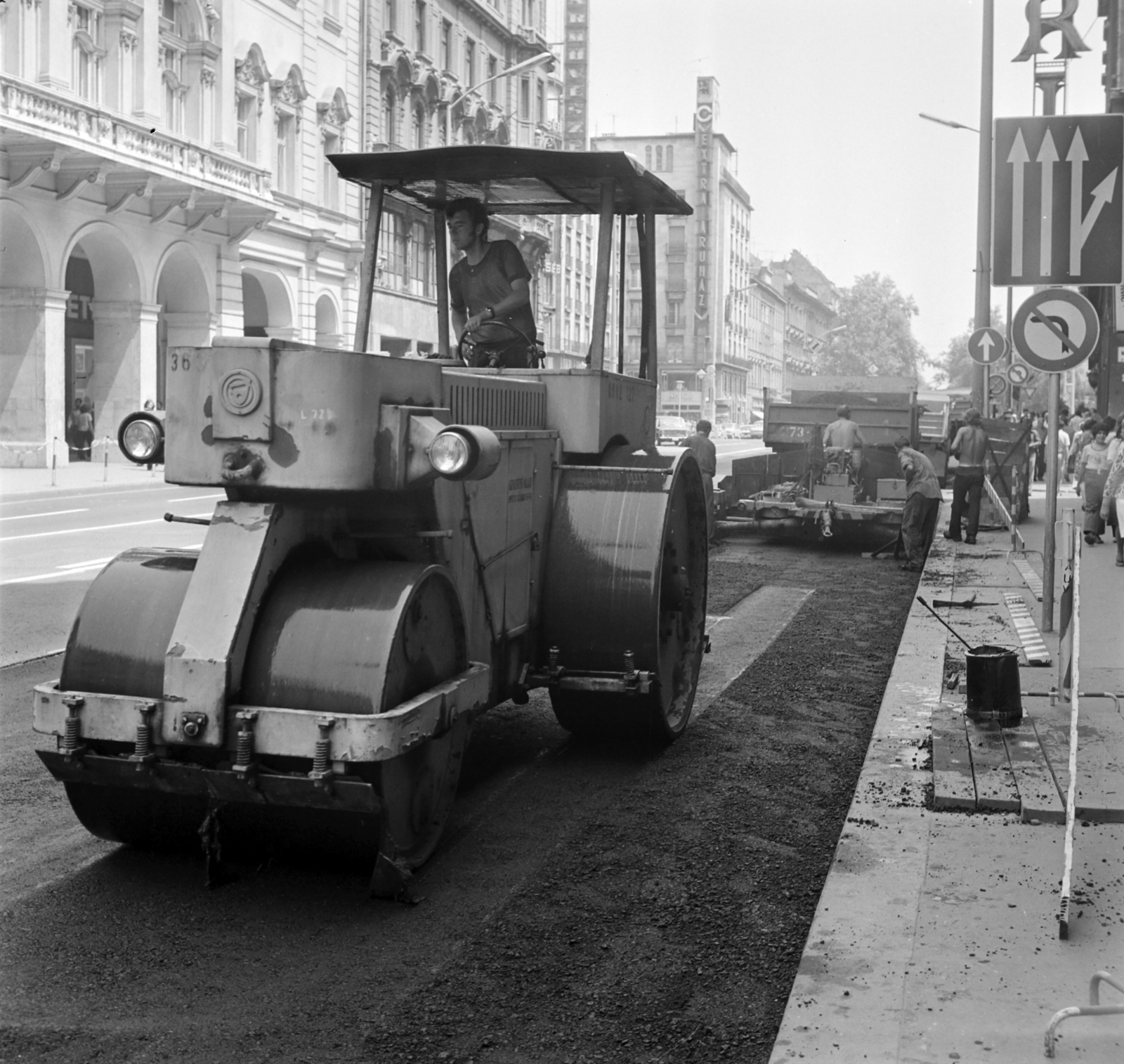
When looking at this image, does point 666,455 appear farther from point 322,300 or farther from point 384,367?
point 322,300

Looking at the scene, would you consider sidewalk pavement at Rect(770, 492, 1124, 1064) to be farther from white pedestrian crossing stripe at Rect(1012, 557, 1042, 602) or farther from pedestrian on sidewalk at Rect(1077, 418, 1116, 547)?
pedestrian on sidewalk at Rect(1077, 418, 1116, 547)

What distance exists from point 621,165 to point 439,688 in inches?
113

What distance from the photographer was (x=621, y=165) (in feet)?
21.3

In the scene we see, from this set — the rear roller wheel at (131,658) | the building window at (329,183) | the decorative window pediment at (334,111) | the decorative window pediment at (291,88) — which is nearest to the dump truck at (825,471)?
the rear roller wheel at (131,658)

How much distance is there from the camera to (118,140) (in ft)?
98.0

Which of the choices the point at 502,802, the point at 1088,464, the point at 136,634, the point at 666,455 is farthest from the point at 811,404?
the point at 136,634

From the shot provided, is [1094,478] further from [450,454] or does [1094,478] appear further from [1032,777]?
[450,454]

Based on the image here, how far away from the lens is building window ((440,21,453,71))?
48.7 metres

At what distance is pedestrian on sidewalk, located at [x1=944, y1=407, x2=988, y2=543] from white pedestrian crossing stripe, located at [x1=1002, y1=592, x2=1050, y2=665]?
5.78 m

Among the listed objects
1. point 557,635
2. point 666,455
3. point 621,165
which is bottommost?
point 557,635

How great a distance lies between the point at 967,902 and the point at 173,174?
29.8m

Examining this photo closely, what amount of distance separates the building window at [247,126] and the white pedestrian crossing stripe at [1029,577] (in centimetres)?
2618

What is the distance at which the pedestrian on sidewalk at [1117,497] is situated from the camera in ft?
49.3

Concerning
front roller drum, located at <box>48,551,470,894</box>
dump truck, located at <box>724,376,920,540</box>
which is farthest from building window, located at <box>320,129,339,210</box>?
front roller drum, located at <box>48,551,470,894</box>
